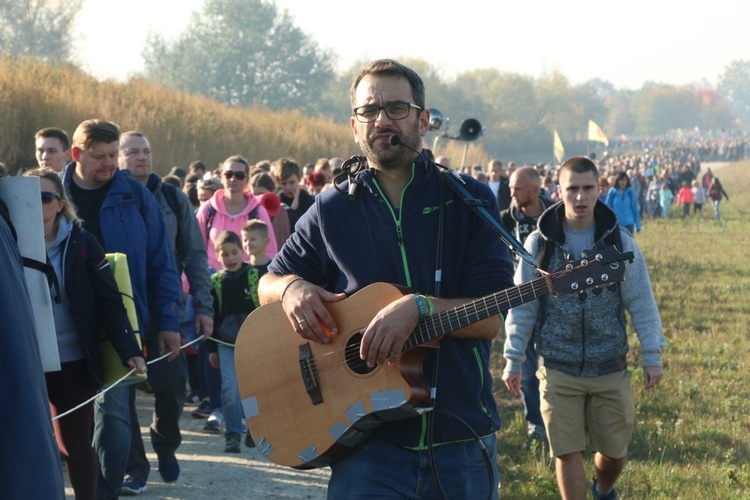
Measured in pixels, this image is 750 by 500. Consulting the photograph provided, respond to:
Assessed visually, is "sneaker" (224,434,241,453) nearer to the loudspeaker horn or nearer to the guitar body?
the guitar body

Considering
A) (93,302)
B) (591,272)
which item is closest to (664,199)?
(93,302)

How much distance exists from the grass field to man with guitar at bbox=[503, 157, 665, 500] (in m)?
0.97

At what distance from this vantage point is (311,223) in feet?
13.1

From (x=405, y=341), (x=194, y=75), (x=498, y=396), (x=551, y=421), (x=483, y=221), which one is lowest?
(x=498, y=396)

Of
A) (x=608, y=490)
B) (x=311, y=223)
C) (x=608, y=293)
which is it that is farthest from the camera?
(x=608, y=490)

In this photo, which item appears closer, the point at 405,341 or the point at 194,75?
the point at 405,341

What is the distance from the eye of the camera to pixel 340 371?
382 centimetres

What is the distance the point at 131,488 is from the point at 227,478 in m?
0.70

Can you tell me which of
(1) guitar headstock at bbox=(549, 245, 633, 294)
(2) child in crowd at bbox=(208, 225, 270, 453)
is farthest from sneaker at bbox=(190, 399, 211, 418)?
(1) guitar headstock at bbox=(549, 245, 633, 294)

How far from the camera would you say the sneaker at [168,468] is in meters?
7.13

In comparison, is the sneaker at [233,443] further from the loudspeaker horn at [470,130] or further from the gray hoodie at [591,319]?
the loudspeaker horn at [470,130]

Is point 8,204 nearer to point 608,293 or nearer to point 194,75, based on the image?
point 608,293

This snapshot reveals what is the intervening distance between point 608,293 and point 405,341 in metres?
2.46

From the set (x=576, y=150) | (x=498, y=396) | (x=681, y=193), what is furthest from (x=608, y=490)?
(x=576, y=150)
